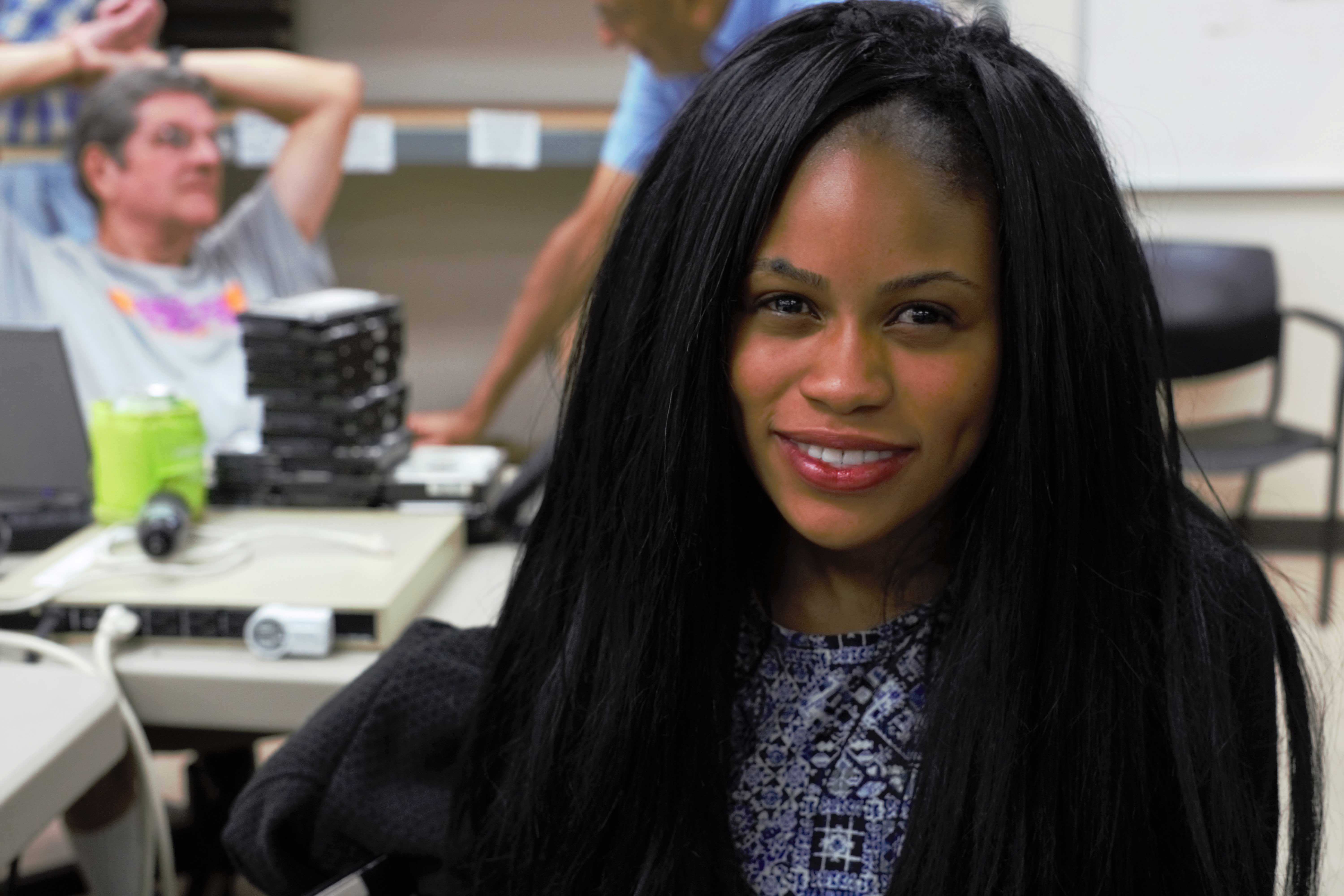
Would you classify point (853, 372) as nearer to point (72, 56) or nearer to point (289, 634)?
point (289, 634)

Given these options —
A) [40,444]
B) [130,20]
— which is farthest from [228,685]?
[130,20]

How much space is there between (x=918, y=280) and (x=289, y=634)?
75cm

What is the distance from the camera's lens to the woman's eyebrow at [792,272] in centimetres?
69

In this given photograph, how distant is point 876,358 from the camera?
27.1 inches

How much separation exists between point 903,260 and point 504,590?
0.78 m

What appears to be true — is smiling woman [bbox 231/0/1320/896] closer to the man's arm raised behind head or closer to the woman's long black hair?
the woman's long black hair

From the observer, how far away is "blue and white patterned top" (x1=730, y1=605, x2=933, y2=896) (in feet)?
2.57

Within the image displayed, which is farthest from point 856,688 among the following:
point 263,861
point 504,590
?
point 504,590

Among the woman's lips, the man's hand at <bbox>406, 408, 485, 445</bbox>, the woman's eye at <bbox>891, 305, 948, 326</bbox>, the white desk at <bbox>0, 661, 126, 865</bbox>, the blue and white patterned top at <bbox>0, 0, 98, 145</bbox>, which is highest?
the blue and white patterned top at <bbox>0, 0, 98, 145</bbox>

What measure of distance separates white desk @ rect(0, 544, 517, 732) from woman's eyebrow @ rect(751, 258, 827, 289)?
0.50 m

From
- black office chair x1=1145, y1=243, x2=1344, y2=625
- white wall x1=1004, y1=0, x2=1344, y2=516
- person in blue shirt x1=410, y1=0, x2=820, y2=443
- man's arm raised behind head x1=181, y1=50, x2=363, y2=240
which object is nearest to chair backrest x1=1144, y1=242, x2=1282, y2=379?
black office chair x1=1145, y1=243, x2=1344, y2=625

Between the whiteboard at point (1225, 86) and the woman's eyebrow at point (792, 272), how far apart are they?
97.9 inches

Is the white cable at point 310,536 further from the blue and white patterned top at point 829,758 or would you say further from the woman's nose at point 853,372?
the woman's nose at point 853,372

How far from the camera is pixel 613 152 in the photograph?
8.06 feet
